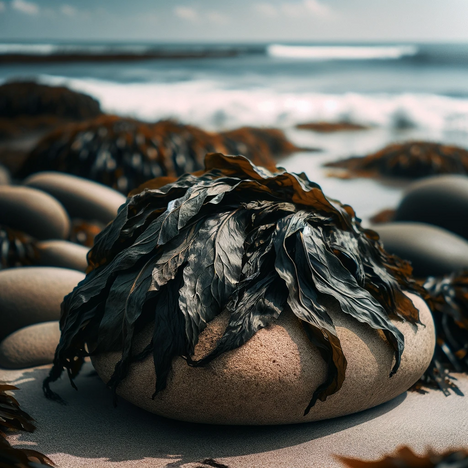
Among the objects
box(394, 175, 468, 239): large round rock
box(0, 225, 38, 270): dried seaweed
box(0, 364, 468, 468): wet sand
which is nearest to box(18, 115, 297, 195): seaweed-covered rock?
box(0, 225, 38, 270): dried seaweed

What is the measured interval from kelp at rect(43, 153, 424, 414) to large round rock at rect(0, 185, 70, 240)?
1390mm

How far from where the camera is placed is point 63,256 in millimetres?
3084

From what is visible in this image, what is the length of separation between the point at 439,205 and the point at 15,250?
2824mm

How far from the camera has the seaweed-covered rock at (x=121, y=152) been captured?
16.2 ft

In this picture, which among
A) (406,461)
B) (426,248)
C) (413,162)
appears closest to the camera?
(406,461)

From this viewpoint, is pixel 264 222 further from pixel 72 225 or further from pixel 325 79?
pixel 325 79

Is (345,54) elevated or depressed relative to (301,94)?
elevated

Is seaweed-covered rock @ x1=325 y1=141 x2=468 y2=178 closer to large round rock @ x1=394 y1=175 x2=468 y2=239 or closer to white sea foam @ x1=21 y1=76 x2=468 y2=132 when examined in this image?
large round rock @ x1=394 y1=175 x2=468 y2=239

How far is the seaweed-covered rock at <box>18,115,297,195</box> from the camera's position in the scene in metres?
4.95

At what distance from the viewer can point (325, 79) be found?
18875 mm

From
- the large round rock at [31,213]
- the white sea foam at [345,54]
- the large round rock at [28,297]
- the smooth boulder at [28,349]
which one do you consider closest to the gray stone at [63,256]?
the large round rock at [31,213]

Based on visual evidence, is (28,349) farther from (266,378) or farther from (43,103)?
(43,103)

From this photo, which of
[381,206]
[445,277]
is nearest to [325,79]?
[381,206]

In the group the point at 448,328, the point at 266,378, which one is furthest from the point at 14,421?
the point at 448,328
